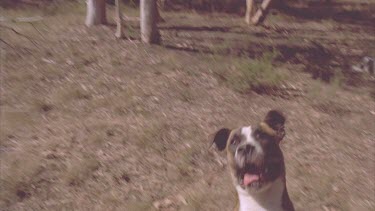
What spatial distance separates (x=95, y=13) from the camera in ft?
40.7

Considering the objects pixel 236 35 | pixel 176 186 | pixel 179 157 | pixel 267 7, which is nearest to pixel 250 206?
pixel 176 186

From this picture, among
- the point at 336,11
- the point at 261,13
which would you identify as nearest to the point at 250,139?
the point at 261,13

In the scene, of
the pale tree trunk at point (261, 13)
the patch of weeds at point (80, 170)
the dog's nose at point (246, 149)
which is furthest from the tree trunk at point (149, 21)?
the dog's nose at point (246, 149)

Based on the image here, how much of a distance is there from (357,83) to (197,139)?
14.5ft

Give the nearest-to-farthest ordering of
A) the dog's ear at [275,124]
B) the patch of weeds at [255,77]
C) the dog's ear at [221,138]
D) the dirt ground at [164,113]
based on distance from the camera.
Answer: the dog's ear at [275,124], the dog's ear at [221,138], the dirt ground at [164,113], the patch of weeds at [255,77]

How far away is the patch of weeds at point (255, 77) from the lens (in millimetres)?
10289

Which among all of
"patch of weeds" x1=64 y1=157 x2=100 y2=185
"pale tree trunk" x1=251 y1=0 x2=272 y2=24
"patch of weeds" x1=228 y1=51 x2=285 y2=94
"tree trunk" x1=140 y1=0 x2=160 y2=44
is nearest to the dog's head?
"patch of weeds" x1=64 y1=157 x2=100 y2=185

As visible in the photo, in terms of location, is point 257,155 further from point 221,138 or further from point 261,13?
point 261,13

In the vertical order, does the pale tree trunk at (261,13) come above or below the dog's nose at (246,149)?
below

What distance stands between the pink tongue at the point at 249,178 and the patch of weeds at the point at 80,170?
289cm

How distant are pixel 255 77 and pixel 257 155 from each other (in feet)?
18.5

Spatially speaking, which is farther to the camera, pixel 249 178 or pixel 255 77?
pixel 255 77

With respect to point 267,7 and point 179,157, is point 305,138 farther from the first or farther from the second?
point 267,7

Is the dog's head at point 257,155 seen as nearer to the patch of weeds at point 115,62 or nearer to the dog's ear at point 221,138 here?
the dog's ear at point 221,138
